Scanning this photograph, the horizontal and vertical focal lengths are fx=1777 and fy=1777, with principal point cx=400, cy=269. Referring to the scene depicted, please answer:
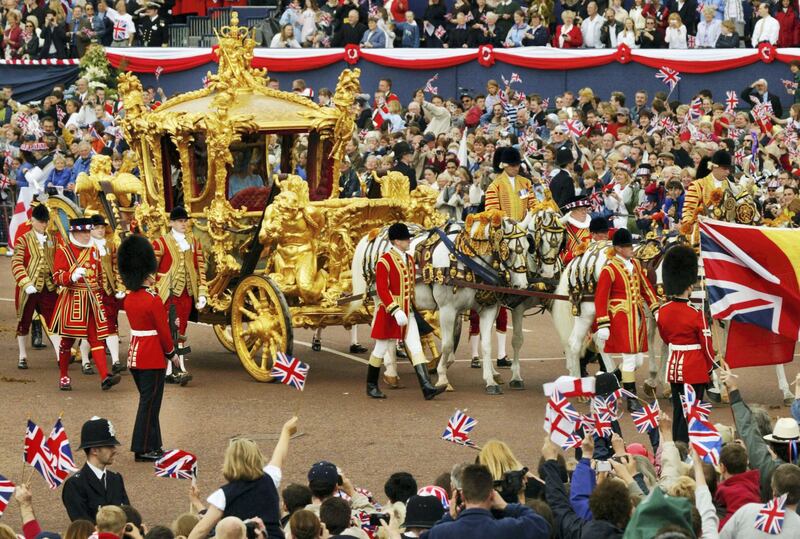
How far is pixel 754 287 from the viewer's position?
41.9ft

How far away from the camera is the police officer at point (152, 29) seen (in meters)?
33.0

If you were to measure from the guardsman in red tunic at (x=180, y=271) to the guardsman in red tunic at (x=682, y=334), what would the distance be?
5337 mm

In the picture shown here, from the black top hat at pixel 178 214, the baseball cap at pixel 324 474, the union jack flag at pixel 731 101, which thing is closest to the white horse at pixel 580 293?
the black top hat at pixel 178 214

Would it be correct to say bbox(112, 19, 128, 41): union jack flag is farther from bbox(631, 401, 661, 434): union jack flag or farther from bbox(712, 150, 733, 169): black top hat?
bbox(631, 401, 661, 434): union jack flag

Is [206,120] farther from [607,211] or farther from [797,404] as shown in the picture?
[797,404]

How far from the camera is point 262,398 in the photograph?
16.6 meters

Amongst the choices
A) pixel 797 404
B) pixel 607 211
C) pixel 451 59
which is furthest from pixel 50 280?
pixel 451 59

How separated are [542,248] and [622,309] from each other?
4.71 feet

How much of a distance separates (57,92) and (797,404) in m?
21.4

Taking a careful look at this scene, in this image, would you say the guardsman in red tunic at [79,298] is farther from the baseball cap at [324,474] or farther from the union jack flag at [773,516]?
the union jack flag at [773,516]

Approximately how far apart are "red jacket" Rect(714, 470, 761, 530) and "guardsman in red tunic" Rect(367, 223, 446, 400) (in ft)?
22.6

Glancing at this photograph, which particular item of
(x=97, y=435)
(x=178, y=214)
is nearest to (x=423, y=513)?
(x=97, y=435)

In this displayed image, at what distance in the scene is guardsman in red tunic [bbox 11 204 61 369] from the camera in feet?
59.0

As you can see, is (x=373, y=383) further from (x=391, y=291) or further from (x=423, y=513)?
(x=423, y=513)
